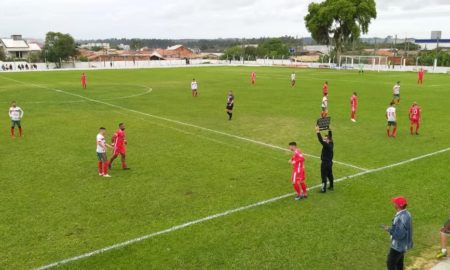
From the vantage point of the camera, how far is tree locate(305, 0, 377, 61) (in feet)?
259

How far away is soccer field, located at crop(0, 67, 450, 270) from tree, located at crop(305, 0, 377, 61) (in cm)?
6012

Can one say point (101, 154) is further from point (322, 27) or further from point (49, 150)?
point (322, 27)

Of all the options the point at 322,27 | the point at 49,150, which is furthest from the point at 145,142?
the point at 322,27

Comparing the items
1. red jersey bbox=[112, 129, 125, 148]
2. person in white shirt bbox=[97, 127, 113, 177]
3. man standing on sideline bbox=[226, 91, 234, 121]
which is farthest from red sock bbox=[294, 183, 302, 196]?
man standing on sideline bbox=[226, 91, 234, 121]

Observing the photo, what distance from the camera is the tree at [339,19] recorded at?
7894 centimetres

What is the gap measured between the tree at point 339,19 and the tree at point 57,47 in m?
57.1

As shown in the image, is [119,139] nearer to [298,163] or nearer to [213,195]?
[213,195]

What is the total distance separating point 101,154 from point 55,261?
561 centimetres

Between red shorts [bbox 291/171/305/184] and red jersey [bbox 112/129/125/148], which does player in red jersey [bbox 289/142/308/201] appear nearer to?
red shorts [bbox 291/171/305/184]

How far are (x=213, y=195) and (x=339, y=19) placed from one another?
77651 mm

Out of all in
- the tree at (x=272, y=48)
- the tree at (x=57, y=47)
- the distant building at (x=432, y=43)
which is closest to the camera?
the tree at (x=57, y=47)

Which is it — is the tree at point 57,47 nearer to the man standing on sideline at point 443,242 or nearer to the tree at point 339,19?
the tree at point 339,19

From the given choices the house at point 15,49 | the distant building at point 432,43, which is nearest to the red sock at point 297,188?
the distant building at point 432,43

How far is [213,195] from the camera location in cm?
1224
